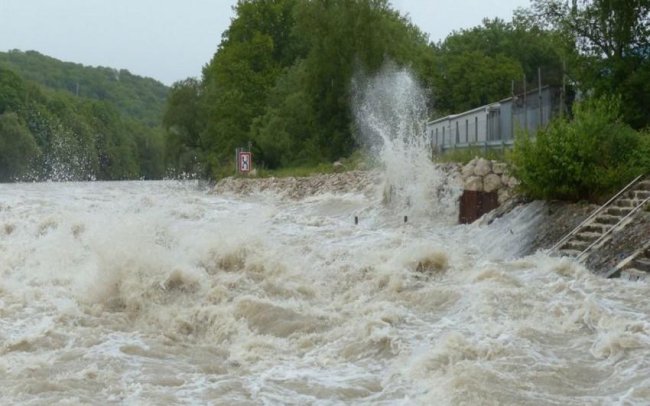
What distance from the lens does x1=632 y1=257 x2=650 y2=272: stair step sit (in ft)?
41.3

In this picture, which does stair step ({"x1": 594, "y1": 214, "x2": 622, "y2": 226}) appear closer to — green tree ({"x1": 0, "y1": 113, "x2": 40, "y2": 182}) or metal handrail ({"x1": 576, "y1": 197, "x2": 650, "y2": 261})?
metal handrail ({"x1": 576, "y1": 197, "x2": 650, "y2": 261})

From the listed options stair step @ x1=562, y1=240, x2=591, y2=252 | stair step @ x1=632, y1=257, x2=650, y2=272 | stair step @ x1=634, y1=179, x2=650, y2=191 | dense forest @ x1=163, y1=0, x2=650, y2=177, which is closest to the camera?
stair step @ x1=632, y1=257, x2=650, y2=272

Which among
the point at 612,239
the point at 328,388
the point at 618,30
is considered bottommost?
the point at 328,388

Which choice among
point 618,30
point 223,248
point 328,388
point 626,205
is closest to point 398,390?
point 328,388

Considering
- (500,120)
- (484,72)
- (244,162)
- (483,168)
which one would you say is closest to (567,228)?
(483,168)

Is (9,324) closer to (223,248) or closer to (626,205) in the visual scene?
(223,248)

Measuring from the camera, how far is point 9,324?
10.5m

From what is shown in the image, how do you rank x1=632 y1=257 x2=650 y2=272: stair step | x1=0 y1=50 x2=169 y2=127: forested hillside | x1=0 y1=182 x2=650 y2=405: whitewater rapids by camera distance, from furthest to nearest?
x1=0 y1=50 x2=169 y2=127: forested hillside < x1=632 y1=257 x2=650 y2=272: stair step < x1=0 y1=182 x2=650 y2=405: whitewater rapids

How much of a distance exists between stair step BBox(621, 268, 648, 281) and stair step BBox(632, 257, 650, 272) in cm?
11

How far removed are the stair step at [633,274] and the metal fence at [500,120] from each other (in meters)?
11.6

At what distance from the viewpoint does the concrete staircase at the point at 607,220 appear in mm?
14477

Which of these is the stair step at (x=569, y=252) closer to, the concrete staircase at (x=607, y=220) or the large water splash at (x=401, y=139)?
the concrete staircase at (x=607, y=220)

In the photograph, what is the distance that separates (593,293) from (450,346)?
377 centimetres

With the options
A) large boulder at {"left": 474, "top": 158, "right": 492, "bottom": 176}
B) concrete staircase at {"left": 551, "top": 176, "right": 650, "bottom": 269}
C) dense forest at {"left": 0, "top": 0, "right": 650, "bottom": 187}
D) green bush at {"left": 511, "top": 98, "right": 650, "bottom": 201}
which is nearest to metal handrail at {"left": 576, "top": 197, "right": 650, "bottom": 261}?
concrete staircase at {"left": 551, "top": 176, "right": 650, "bottom": 269}
